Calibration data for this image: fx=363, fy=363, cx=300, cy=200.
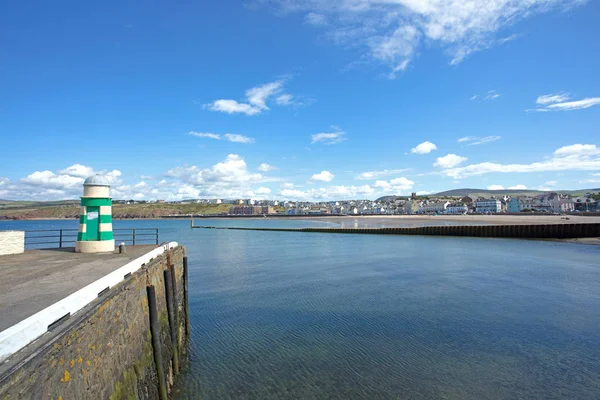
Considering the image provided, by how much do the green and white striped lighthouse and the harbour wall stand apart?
3.67 m

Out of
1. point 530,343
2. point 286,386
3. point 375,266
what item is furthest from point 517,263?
A: point 286,386

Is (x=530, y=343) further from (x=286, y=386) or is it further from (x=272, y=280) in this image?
(x=272, y=280)

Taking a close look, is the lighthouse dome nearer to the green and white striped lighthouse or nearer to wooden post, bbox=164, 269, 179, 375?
the green and white striped lighthouse

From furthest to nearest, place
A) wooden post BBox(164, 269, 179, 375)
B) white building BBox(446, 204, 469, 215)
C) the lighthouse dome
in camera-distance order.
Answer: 1. white building BBox(446, 204, 469, 215)
2. the lighthouse dome
3. wooden post BBox(164, 269, 179, 375)

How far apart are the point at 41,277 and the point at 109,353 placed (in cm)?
379

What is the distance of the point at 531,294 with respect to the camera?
1755 centimetres

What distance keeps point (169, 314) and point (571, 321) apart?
14.2 meters

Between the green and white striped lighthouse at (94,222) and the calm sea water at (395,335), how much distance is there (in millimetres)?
4509

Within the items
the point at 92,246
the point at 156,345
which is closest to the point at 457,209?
the point at 92,246

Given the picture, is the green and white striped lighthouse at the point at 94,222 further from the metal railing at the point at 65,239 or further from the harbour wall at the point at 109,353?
the harbour wall at the point at 109,353

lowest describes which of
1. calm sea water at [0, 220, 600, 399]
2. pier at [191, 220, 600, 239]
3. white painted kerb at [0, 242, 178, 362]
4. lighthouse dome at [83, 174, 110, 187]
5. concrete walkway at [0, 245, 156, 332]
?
calm sea water at [0, 220, 600, 399]

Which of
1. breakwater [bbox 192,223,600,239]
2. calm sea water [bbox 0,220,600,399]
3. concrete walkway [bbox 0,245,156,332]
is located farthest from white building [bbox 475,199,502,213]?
concrete walkway [bbox 0,245,156,332]

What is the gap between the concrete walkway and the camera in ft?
18.6

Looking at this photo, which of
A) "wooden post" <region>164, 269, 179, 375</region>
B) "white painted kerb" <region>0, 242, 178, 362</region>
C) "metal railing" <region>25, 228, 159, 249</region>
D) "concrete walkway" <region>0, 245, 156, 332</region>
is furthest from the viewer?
"metal railing" <region>25, 228, 159, 249</region>
